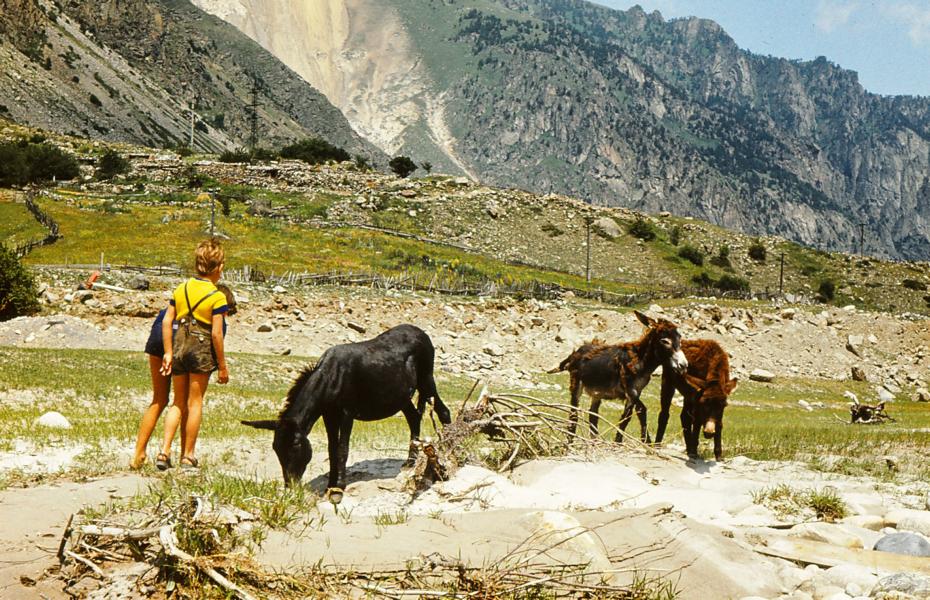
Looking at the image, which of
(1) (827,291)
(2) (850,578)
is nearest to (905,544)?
(2) (850,578)

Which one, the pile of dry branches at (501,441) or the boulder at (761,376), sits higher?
the pile of dry branches at (501,441)

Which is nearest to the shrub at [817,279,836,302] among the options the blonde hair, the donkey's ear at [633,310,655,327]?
the donkey's ear at [633,310,655,327]

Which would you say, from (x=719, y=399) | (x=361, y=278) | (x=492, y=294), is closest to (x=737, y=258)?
(x=492, y=294)

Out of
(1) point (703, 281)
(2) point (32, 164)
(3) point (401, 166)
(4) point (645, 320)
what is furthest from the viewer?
(3) point (401, 166)

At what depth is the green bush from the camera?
78.8 meters

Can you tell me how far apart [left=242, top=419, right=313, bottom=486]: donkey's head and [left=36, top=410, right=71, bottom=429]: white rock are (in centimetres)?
599

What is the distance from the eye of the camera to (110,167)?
298 feet

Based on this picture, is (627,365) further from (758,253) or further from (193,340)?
(758,253)

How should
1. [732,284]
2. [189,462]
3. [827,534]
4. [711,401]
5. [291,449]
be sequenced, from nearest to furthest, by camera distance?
[827,534] < [291,449] < [189,462] < [711,401] < [732,284]

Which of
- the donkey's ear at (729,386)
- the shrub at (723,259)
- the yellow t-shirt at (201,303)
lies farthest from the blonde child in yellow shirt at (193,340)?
the shrub at (723,259)

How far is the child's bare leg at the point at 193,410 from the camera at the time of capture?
29.5ft

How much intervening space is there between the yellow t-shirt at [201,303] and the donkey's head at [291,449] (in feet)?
5.17

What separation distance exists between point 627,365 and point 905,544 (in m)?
6.80

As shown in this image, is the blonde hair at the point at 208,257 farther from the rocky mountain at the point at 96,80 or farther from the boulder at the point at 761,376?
the rocky mountain at the point at 96,80
